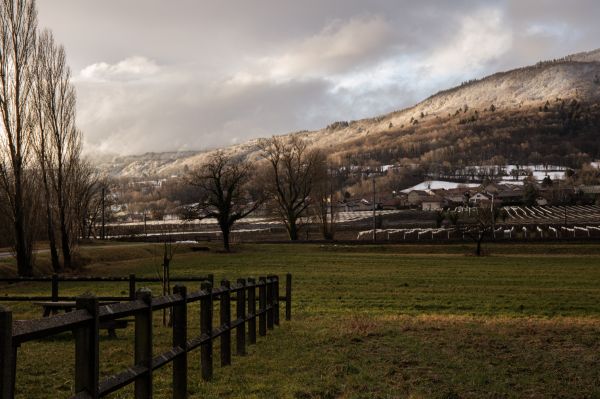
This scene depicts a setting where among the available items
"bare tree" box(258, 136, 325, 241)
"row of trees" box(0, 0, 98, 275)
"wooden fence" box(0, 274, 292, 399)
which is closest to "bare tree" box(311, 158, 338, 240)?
"bare tree" box(258, 136, 325, 241)

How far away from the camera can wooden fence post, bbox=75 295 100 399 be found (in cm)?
455

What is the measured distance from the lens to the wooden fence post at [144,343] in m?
6.10

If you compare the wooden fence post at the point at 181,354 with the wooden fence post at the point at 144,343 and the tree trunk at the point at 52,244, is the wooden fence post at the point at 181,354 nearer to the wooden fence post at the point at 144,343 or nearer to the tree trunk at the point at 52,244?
the wooden fence post at the point at 144,343

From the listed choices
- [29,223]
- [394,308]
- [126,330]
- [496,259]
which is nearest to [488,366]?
[126,330]

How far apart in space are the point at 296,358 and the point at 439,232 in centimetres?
7552

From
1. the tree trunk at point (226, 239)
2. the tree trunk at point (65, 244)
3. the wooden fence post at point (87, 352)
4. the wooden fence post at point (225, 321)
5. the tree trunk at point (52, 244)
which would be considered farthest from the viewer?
the tree trunk at point (226, 239)

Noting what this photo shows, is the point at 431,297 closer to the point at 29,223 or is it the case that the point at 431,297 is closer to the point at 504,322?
the point at 504,322

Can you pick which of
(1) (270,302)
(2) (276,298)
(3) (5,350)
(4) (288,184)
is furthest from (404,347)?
(4) (288,184)

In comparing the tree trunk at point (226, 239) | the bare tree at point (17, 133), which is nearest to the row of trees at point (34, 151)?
the bare tree at point (17, 133)

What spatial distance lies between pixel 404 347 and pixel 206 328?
4.74 meters

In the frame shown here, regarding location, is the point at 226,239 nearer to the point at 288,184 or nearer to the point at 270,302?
the point at 288,184

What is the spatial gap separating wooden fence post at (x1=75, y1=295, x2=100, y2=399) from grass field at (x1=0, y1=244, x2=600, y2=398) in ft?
11.8

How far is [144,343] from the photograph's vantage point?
6176 mm

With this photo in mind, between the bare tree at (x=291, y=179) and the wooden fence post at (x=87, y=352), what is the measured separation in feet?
243
